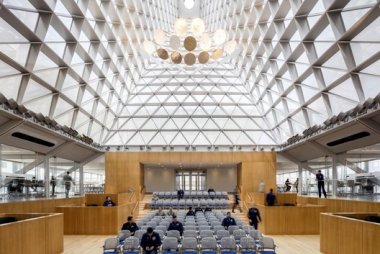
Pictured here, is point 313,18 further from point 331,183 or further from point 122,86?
point 122,86

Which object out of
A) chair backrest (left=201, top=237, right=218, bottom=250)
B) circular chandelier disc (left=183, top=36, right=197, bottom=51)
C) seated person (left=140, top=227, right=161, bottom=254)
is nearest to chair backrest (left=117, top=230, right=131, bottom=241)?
seated person (left=140, top=227, right=161, bottom=254)

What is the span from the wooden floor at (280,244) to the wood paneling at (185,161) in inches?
580

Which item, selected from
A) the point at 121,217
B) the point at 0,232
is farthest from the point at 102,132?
the point at 0,232

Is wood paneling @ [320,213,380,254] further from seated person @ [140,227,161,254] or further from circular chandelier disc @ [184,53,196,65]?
circular chandelier disc @ [184,53,196,65]

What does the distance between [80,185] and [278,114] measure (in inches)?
694

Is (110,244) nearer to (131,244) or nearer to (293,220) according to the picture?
(131,244)

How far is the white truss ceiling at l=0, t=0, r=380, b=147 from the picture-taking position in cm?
1772

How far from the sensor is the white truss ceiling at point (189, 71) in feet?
58.1

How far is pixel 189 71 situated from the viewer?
4306cm

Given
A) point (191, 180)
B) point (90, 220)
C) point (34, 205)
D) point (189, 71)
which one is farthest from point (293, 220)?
point (189, 71)

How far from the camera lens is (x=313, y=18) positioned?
66.1ft

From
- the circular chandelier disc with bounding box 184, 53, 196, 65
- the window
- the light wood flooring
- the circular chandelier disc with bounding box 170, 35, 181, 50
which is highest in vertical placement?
the circular chandelier disc with bounding box 170, 35, 181, 50

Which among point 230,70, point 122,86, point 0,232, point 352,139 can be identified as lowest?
point 0,232

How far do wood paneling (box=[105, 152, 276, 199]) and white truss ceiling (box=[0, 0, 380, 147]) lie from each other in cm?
123
